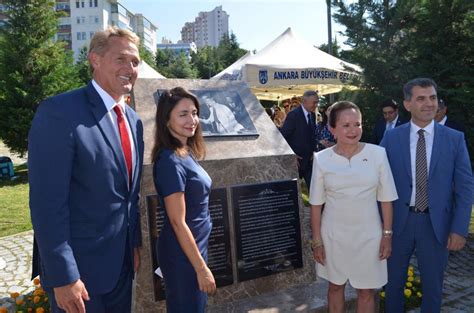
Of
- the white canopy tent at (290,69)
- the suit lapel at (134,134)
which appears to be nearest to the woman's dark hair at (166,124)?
the suit lapel at (134,134)

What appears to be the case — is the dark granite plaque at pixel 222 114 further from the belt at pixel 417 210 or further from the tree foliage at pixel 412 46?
the tree foliage at pixel 412 46

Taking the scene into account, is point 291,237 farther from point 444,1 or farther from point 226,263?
point 444,1

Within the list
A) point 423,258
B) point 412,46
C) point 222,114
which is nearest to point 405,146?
point 423,258

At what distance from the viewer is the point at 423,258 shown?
3.37 meters

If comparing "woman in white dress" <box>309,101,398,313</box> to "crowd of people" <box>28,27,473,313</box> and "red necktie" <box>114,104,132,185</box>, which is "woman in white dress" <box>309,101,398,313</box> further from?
"red necktie" <box>114,104,132,185</box>

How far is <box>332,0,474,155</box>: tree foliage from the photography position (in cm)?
654

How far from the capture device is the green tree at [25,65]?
1498 centimetres

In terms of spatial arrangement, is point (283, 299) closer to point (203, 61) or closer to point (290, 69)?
point (290, 69)

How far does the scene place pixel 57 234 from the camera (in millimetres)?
2020

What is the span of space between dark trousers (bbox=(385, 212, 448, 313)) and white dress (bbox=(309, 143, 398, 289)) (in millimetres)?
325

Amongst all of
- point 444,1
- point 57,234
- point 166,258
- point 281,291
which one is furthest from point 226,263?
point 444,1

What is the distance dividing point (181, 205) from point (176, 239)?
0.24 m

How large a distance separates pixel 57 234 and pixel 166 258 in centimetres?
69

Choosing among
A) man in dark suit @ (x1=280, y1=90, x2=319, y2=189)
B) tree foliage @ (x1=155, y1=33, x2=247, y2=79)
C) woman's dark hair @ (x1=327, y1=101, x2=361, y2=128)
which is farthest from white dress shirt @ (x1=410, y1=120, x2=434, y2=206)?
tree foliage @ (x1=155, y1=33, x2=247, y2=79)
